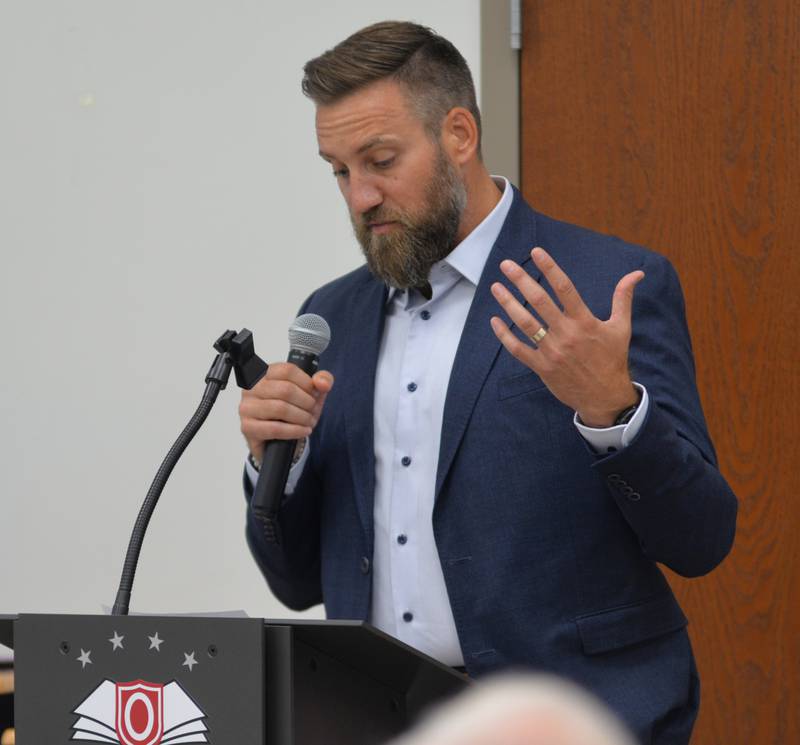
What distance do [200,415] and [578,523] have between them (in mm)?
552

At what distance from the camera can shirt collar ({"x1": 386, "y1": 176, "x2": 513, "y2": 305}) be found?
6.54 feet

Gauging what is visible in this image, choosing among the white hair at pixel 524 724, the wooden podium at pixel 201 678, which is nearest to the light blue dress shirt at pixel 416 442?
the wooden podium at pixel 201 678

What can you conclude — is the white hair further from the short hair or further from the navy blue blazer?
the short hair

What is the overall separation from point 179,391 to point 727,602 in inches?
53.4

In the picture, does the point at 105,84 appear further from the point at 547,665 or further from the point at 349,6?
the point at 547,665

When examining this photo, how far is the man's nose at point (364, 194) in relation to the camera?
6.44 feet

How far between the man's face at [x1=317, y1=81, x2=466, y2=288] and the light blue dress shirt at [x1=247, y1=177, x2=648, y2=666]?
0.06 m

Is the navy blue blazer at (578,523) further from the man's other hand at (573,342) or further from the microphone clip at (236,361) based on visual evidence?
the microphone clip at (236,361)

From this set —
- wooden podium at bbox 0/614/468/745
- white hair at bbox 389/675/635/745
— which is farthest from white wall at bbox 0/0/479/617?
white hair at bbox 389/675/635/745

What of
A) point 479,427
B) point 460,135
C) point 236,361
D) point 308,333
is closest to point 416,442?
point 479,427

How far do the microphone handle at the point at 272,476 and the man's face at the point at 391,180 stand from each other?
1.33 feet

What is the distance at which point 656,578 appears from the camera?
5.93 ft

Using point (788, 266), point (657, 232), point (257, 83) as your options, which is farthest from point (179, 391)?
point (788, 266)

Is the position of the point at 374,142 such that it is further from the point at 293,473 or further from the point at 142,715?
the point at 142,715
